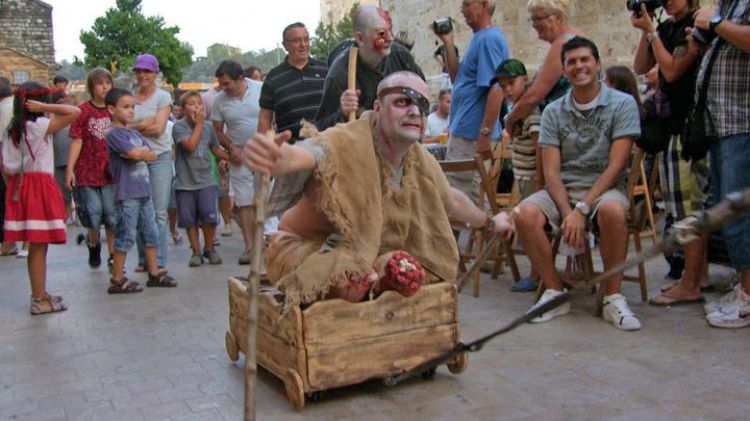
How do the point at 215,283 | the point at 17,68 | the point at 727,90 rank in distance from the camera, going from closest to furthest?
the point at 727,90
the point at 215,283
the point at 17,68

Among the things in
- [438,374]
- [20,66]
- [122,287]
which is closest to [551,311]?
[438,374]

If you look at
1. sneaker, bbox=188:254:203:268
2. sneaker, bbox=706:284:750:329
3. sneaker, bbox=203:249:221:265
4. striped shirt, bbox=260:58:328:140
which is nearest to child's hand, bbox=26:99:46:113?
striped shirt, bbox=260:58:328:140

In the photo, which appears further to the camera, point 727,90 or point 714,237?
point 714,237

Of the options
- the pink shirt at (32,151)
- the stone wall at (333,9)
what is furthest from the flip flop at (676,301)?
the stone wall at (333,9)

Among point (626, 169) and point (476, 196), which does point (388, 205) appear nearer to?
point (626, 169)

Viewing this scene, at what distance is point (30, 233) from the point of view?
5.73 metres

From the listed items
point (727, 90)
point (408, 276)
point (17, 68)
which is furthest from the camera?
point (17, 68)

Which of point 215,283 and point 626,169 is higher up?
point 626,169

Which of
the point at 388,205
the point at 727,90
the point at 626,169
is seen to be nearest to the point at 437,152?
the point at 626,169

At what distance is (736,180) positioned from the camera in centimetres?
475

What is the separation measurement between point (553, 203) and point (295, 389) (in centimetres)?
242

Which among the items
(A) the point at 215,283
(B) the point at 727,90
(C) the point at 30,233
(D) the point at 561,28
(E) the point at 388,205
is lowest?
(A) the point at 215,283

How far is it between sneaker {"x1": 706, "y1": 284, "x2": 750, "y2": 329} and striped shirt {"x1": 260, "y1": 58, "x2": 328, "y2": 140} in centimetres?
348

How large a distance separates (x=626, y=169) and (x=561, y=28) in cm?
130
